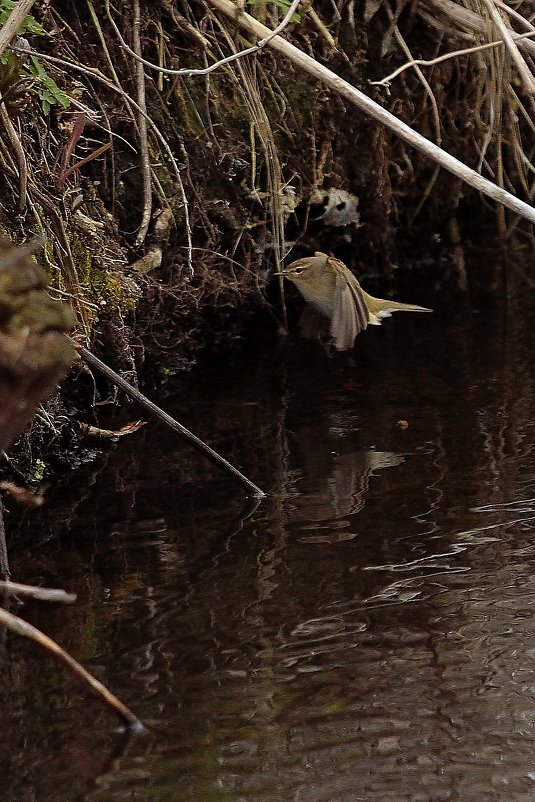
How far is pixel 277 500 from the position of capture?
3.81 meters

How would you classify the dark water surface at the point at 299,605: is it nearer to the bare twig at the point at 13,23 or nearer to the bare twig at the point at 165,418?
the bare twig at the point at 165,418

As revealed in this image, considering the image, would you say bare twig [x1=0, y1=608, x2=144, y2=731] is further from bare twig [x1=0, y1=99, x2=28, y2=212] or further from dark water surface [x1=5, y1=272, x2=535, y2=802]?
Result: bare twig [x1=0, y1=99, x2=28, y2=212]

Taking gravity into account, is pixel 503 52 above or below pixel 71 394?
above

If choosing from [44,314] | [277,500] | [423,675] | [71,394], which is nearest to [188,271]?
[71,394]

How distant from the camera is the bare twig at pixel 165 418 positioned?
3.41 metres

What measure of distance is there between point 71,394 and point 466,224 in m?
3.87

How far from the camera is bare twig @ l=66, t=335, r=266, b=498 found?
3.41 metres

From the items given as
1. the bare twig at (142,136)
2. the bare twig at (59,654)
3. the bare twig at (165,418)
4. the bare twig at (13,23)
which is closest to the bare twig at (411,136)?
the bare twig at (142,136)

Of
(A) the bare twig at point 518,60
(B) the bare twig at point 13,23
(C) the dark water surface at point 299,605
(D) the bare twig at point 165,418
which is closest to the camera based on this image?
(C) the dark water surface at point 299,605

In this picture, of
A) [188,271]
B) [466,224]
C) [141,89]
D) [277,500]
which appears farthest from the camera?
[466,224]

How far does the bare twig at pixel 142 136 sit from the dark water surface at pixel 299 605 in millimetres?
781

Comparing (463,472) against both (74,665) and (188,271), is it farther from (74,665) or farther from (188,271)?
(74,665)

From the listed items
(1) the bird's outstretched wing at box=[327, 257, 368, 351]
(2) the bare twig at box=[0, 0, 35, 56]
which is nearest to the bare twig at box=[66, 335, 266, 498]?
(2) the bare twig at box=[0, 0, 35, 56]

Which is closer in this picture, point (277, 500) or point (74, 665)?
point (74, 665)
